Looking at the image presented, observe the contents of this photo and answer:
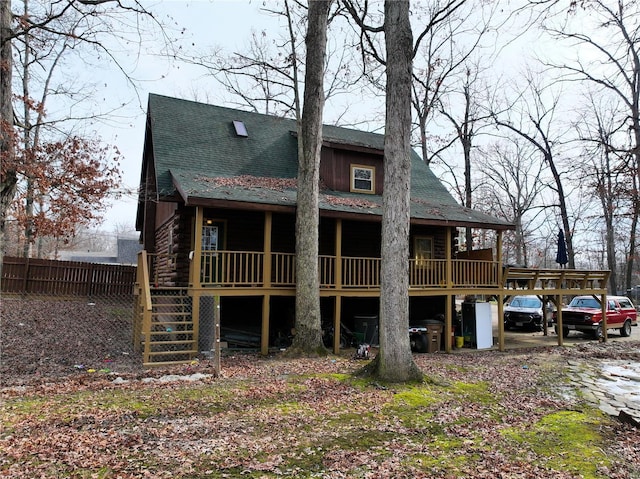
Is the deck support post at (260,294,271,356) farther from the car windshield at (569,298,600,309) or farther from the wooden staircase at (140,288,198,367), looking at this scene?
the car windshield at (569,298,600,309)

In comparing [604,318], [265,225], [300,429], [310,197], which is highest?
[310,197]

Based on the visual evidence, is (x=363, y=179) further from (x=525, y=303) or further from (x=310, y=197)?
(x=525, y=303)

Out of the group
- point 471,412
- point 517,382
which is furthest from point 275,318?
point 471,412

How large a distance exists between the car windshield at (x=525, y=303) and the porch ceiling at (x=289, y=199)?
7380 mm

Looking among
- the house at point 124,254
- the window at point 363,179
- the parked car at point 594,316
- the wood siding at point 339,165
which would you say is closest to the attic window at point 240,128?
the wood siding at point 339,165

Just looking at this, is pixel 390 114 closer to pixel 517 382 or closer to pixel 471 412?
pixel 471 412

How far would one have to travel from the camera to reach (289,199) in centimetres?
1241

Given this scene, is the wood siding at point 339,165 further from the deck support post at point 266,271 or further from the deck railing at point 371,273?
the deck support post at point 266,271

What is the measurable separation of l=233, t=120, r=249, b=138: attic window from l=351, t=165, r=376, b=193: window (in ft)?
13.5

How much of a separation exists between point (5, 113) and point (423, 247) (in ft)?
43.5

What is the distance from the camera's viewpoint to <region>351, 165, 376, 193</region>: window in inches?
653

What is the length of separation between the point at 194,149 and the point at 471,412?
38.8ft

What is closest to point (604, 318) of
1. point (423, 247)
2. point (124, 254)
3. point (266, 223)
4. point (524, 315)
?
point (524, 315)

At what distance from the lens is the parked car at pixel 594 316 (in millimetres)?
17766
